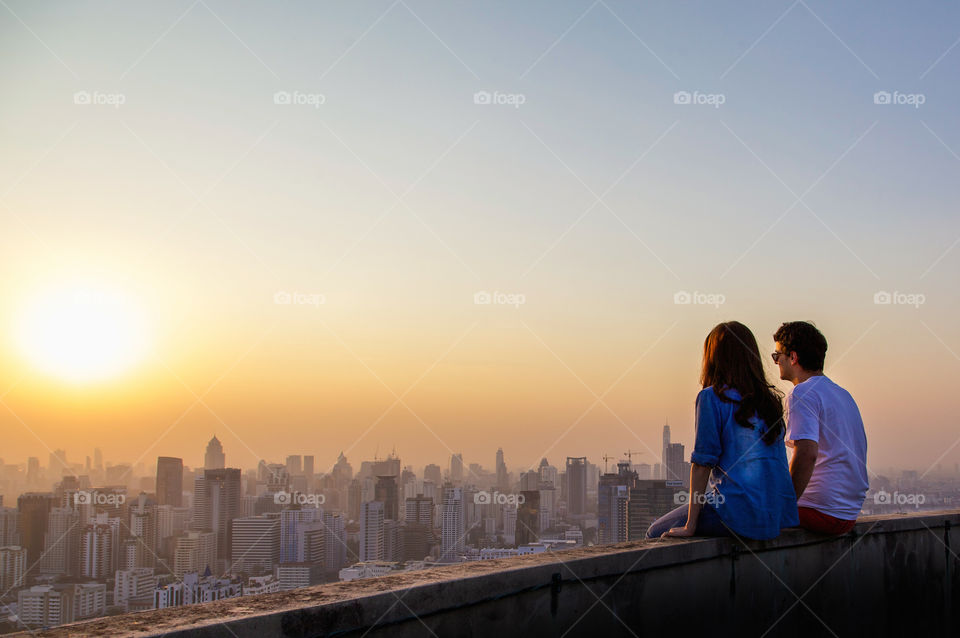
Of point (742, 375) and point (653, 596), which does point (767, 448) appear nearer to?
point (742, 375)

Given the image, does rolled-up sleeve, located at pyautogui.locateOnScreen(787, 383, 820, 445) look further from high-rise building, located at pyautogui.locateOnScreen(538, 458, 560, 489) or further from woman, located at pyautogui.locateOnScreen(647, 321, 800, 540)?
high-rise building, located at pyautogui.locateOnScreen(538, 458, 560, 489)

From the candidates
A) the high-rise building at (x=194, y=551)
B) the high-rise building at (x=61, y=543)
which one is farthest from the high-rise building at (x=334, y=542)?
the high-rise building at (x=61, y=543)

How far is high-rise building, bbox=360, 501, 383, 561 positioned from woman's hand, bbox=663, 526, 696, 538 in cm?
2153

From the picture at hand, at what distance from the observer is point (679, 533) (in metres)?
3.31

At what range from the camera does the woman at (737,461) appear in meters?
3.29

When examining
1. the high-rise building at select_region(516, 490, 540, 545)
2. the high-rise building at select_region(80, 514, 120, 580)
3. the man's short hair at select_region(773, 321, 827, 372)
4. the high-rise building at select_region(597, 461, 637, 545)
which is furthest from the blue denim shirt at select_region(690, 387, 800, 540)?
the high-rise building at select_region(80, 514, 120, 580)

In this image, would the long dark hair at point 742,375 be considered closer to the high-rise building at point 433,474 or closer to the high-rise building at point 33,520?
the high-rise building at point 33,520

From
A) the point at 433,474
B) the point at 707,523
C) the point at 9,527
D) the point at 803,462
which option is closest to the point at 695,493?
the point at 707,523

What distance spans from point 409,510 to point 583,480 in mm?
7617

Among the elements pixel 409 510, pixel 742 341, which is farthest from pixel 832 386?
pixel 409 510

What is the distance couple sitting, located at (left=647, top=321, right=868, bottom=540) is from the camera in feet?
10.8

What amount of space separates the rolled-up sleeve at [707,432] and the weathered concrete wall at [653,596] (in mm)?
366

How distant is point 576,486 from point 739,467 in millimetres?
26140

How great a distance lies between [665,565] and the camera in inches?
116
